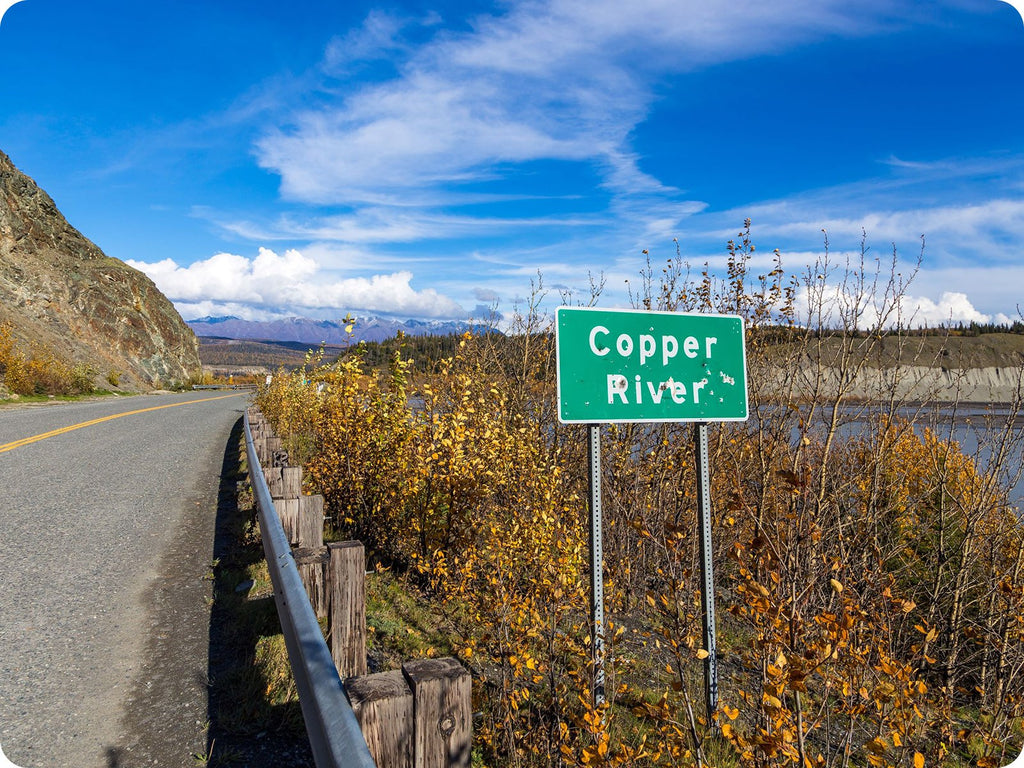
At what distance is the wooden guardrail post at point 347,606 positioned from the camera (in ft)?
8.36

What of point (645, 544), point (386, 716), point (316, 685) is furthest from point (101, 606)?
point (645, 544)

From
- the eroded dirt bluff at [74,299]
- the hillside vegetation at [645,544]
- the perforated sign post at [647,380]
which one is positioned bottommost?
the hillside vegetation at [645,544]

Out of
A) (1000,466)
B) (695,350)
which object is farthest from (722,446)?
(695,350)

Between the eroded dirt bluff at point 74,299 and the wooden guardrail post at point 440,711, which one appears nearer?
the wooden guardrail post at point 440,711

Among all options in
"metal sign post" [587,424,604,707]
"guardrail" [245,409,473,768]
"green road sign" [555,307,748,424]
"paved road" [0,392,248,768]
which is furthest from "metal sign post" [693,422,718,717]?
"paved road" [0,392,248,768]

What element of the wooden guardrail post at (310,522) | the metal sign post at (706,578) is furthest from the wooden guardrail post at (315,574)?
the metal sign post at (706,578)

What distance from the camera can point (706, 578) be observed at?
9.04ft

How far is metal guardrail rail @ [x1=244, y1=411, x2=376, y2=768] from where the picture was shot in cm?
137

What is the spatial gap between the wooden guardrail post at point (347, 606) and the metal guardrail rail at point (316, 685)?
7.2 inches

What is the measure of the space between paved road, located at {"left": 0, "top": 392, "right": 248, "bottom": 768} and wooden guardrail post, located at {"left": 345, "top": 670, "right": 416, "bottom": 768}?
3.77 feet

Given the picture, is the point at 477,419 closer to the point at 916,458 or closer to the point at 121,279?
the point at 916,458

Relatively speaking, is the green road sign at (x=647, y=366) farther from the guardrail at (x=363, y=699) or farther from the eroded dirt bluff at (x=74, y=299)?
the eroded dirt bluff at (x=74, y=299)

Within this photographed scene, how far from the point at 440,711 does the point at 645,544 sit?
4882mm

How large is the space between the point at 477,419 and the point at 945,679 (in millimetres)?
4985
